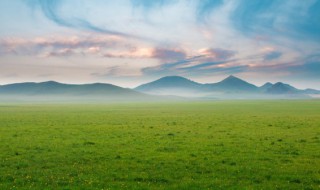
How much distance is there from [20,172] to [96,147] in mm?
8385

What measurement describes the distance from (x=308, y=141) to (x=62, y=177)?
803 inches

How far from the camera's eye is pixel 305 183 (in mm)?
14445

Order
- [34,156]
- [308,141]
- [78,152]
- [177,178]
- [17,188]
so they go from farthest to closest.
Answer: [308,141], [78,152], [34,156], [177,178], [17,188]

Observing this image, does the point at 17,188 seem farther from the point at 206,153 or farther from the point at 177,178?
the point at 206,153

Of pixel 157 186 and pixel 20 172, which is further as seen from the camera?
pixel 20 172

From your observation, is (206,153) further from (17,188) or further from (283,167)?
(17,188)

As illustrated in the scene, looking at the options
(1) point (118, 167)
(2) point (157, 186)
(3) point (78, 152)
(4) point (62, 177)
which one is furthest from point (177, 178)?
(3) point (78, 152)

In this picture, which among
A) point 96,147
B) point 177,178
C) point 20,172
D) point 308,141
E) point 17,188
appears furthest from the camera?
point 308,141

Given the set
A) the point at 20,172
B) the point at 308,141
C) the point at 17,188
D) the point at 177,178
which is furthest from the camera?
the point at 308,141

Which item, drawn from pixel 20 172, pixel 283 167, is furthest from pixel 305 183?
pixel 20 172

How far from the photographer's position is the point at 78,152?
22.3m

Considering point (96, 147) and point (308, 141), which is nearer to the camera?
point (96, 147)

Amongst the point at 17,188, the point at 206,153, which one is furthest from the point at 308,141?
the point at 17,188

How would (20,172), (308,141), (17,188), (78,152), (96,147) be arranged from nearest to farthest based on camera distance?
(17,188) < (20,172) < (78,152) < (96,147) < (308,141)
